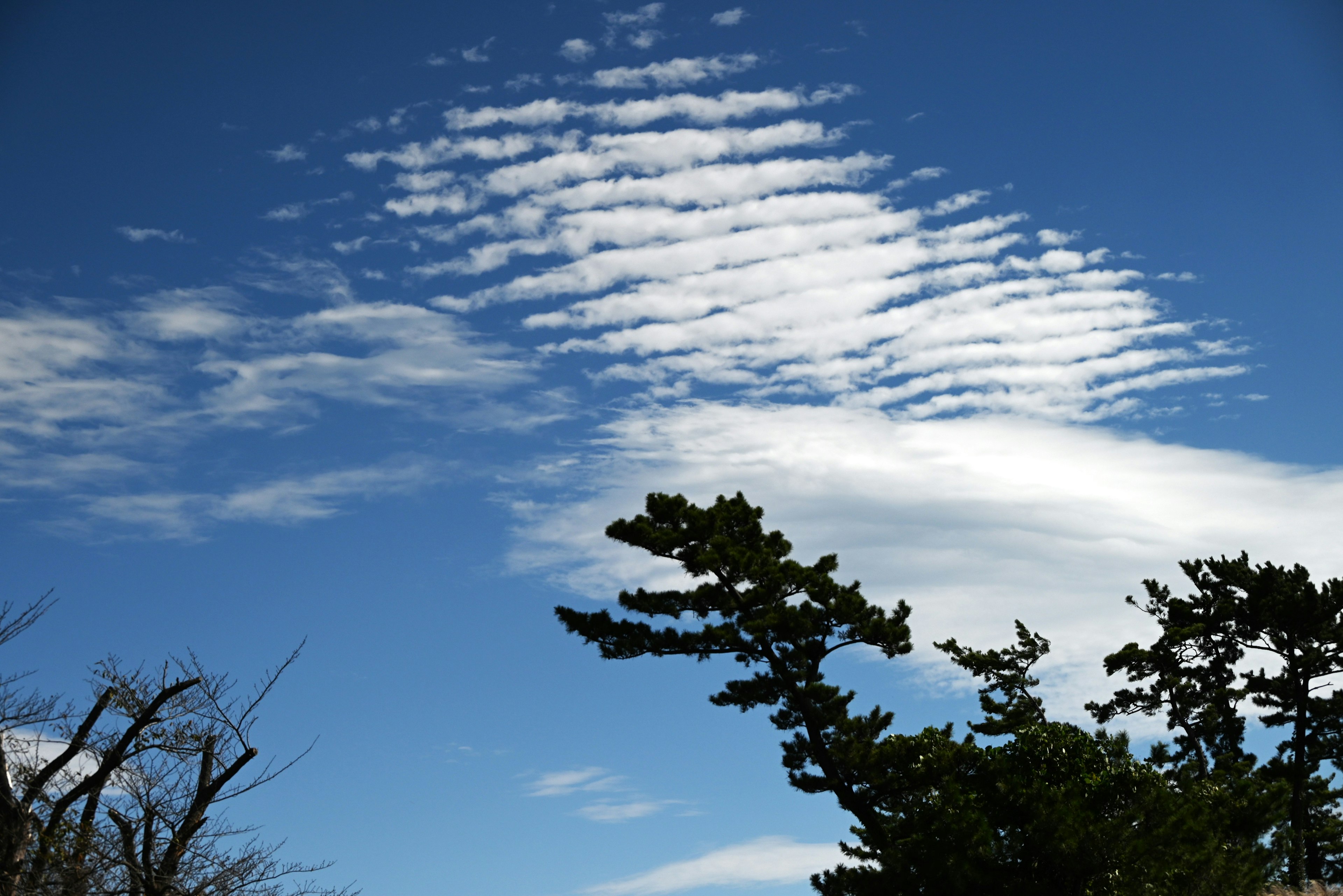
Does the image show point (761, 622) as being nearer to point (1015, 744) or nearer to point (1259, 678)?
point (1015, 744)

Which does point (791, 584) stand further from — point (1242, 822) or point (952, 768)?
point (1242, 822)

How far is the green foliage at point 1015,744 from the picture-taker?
69.4 ft

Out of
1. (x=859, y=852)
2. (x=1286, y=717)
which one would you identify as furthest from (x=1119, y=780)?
(x=1286, y=717)

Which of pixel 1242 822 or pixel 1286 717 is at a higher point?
pixel 1286 717

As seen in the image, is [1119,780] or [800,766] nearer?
[1119,780]

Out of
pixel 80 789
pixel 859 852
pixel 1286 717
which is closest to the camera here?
pixel 80 789

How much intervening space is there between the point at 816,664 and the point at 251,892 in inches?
554

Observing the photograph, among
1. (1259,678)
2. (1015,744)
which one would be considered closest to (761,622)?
(1015,744)

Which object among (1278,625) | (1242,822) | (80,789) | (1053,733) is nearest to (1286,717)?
(1278,625)

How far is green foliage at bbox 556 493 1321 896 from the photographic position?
69.4 ft

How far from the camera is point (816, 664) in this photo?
27.4 meters

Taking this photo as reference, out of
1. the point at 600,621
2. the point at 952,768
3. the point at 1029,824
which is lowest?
the point at 1029,824

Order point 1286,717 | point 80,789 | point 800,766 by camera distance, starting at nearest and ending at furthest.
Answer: point 80,789, point 800,766, point 1286,717

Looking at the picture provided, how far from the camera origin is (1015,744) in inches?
936
